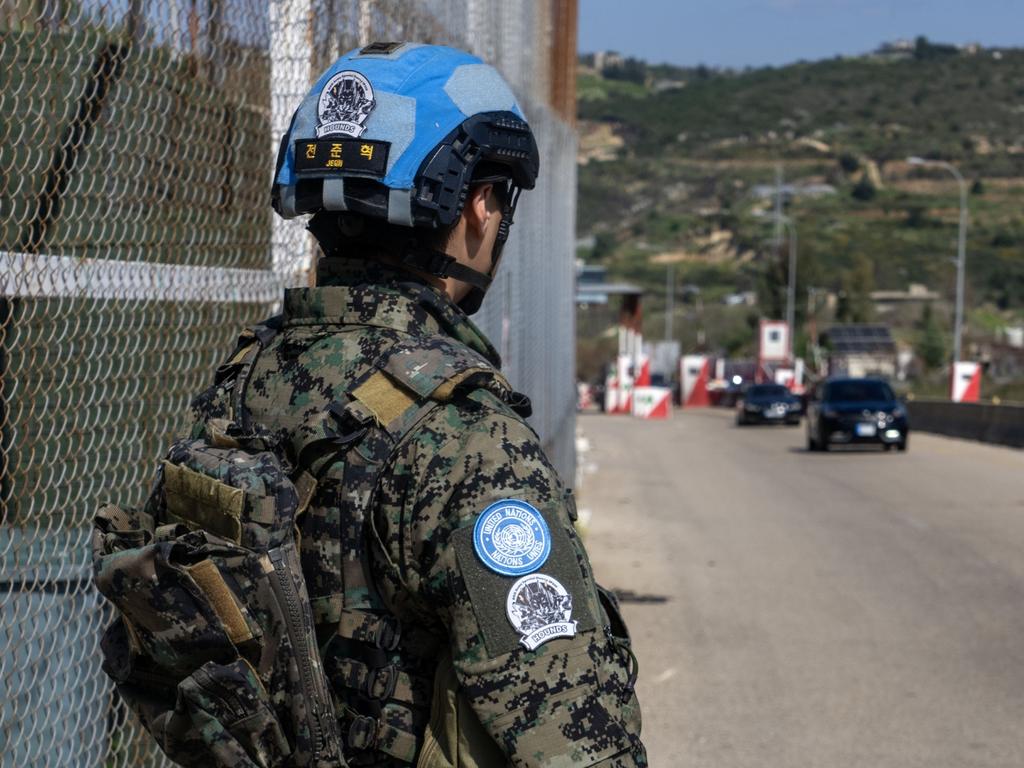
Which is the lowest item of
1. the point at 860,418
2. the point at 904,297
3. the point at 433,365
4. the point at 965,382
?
the point at 904,297

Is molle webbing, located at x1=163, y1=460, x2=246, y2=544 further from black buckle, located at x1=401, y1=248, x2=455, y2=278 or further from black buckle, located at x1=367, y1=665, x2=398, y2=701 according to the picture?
black buckle, located at x1=401, y1=248, x2=455, y2=278

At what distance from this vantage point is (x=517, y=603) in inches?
77.5

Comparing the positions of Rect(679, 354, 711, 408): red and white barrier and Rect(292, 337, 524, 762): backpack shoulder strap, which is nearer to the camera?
Rect(292, 337, 524, 762): backpack shoulder strap

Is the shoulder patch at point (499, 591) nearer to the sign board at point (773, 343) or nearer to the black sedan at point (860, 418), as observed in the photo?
the black sedan at point (860, 418)

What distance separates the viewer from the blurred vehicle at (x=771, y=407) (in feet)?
132

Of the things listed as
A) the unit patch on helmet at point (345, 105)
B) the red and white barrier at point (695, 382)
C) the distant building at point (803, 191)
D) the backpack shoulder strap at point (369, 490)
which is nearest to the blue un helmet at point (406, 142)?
the unit patch on helmet at point (345, 105)

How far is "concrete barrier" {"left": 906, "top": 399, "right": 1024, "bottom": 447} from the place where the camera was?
90.1ft

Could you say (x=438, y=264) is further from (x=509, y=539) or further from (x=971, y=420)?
(x=971, y=420)

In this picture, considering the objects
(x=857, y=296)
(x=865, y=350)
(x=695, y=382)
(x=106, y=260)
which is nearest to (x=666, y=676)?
(x=106, y=260)

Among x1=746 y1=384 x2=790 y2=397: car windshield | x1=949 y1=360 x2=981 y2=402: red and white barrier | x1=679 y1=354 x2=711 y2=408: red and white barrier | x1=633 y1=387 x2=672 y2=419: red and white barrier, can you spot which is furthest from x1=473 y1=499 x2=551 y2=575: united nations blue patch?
x1=679 y1=354 x2=711 y2=408: red and white barrier

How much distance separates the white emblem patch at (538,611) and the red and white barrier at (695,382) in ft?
201

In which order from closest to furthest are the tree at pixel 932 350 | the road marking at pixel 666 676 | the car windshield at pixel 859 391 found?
the road marking at pixel 666 676, the car windshield at pixel 859 391, the tree at pixel 932 350

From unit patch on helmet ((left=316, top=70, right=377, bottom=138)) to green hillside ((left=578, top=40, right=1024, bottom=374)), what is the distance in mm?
100098

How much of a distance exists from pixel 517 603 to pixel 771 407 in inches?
1527
